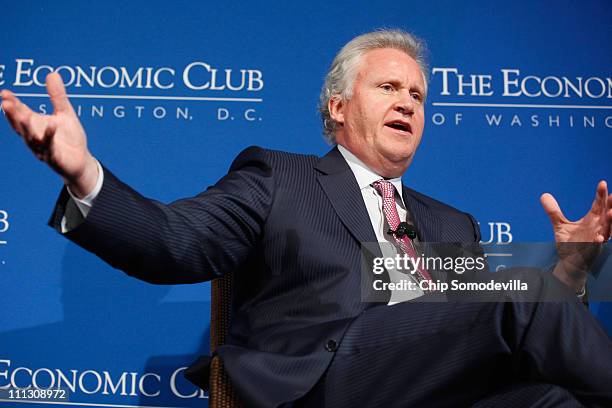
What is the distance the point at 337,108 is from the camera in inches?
80.7

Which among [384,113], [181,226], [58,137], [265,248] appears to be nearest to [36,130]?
[58,137]

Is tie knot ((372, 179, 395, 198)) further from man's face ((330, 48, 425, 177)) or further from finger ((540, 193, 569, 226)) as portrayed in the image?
finger ((540, 193, 569, 226))

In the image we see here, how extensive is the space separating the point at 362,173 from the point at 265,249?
1.44ft

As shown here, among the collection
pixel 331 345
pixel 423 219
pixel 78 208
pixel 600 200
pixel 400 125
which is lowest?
pixel 331 345

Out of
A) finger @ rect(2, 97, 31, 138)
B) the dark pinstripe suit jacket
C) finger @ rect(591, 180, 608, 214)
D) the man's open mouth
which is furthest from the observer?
the man's open mouth

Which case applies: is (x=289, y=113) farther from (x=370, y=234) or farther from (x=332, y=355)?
(x=332, y=355)

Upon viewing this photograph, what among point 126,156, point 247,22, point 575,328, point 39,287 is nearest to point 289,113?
point 247,22

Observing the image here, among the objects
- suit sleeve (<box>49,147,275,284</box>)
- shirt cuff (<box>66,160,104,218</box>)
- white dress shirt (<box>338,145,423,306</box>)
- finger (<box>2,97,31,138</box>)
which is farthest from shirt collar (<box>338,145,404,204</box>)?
finger (<box>2,97,31,138</box>)

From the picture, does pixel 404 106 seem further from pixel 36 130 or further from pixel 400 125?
pixel 36 130

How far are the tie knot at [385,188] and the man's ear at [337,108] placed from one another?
26 centimetres

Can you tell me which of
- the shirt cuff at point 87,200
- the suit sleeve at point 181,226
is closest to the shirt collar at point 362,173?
the suit sleeve at point 181,226

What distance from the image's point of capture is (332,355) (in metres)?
1.29

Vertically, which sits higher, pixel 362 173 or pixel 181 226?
pixel 362 173

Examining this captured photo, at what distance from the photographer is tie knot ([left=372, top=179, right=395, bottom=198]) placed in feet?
5.88
